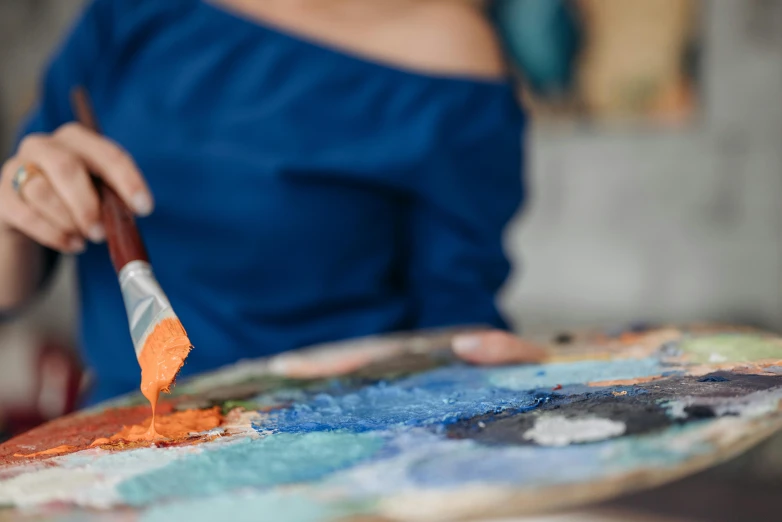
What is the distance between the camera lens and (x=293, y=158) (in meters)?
0.65

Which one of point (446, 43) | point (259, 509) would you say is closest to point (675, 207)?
point (446, 43)

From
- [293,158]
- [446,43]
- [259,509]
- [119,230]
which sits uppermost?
[446,43]

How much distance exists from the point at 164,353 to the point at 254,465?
75 mm

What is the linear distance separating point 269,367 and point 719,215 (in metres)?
1.42

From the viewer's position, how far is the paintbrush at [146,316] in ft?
1.08

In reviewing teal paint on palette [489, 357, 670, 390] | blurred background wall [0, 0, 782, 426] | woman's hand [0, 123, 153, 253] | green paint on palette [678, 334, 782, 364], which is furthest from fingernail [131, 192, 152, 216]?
blurred background wall [0, 0, 782, 426]

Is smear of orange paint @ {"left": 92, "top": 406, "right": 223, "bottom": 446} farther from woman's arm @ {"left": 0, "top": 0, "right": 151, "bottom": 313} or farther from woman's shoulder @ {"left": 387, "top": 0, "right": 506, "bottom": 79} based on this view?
woman's shoulder @ {"left": 387, "top": 0, "right": 506, "bottom": 79}

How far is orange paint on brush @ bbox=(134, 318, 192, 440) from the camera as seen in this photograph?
1.08ft

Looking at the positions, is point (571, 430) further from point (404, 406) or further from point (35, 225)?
point (35, 225)

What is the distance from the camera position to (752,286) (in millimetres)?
1646

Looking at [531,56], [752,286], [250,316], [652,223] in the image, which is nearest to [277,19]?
[250,316]

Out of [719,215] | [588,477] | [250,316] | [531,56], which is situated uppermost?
[531,56]

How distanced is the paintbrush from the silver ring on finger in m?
0.06

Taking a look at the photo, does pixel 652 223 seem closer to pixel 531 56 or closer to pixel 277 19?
pixel 531 56
